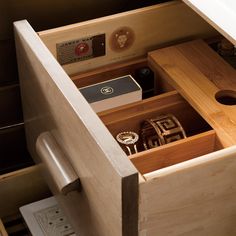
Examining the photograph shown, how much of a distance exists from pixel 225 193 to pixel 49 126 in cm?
34

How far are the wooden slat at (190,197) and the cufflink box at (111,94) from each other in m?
0.28

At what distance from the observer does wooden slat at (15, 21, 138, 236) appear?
780 millimetres

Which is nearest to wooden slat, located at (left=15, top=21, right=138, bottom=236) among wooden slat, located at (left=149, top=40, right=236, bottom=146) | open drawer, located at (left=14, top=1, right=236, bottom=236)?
open drawer, located at (left=14, top=1, right=236, bottom=236)

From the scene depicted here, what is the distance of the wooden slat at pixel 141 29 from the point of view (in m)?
1.10

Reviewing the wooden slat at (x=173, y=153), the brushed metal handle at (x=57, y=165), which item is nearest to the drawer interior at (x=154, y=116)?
the wooden slat at (x=173, y=153)

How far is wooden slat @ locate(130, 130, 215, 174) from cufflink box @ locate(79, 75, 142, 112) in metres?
0.17

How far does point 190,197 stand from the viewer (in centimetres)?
85

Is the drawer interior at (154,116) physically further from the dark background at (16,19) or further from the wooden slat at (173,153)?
the dark background at (16,19)

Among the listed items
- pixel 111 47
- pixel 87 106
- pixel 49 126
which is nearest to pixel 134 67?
pixel 111 47

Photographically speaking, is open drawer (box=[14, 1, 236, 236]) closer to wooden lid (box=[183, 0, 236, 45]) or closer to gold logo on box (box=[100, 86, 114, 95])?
gold logo on box (box=[100, 86, 114, 95])

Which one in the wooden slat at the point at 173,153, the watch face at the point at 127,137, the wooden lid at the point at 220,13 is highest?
the wooden lid at the point at 220,13

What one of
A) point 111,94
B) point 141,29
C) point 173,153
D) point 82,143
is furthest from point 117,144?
point 141,29

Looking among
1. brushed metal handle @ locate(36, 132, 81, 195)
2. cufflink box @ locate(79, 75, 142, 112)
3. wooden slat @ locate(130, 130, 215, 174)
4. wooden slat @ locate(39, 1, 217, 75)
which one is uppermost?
wooden slat @ locate(39, 1, 217, 75)

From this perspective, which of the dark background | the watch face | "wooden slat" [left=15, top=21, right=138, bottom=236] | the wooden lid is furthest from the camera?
the dark background
